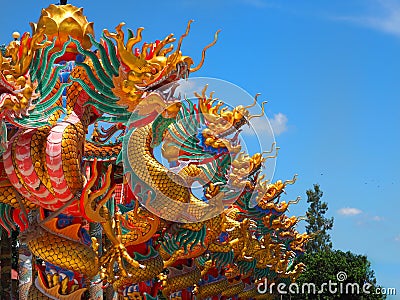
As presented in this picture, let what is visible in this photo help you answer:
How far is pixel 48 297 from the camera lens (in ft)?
21.9

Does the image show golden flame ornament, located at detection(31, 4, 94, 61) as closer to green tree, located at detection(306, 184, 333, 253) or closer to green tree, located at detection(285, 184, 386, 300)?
green tree, located at detection(285, 184, 386, 300)

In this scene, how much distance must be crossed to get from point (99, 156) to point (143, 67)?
1.64 m

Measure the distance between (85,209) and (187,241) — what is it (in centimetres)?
267

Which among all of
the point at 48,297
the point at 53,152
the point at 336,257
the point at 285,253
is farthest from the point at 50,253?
the point at 336,257

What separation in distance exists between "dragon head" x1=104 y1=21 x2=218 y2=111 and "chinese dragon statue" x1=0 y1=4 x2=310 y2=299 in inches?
0.4

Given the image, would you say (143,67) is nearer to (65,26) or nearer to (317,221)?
(65,26)

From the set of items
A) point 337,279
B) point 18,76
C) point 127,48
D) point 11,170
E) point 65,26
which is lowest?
point 11,170

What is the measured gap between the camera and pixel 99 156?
27.3ft

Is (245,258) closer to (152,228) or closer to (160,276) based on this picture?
(160,276)

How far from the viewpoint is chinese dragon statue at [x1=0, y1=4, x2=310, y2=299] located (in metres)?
6.31

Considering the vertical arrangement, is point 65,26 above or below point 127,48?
above

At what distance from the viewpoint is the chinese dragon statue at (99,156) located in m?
6.31

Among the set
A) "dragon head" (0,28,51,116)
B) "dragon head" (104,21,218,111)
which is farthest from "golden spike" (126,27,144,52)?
"dragon head" (0,28,51,116)

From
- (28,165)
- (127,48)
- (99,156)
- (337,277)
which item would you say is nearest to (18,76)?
(28,165)
